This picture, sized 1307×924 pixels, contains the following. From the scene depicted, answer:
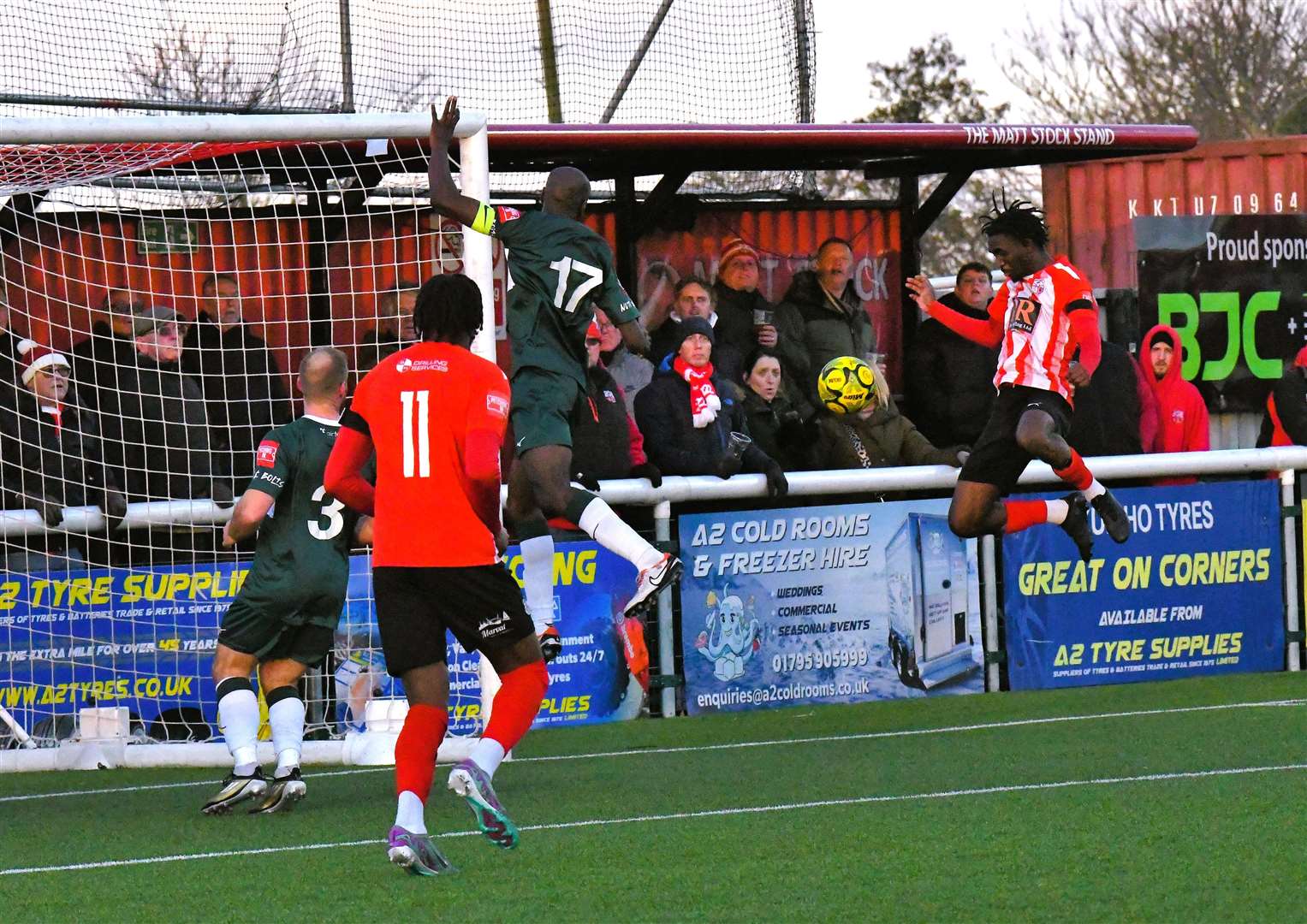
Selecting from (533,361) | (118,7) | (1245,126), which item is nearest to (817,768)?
(533,361)

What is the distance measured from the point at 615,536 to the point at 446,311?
2871 mm

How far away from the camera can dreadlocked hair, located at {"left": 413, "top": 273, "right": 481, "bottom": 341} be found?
6355 mm

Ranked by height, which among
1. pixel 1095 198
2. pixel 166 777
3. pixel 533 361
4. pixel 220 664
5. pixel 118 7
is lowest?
pixel 166 777

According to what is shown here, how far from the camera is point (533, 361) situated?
29.5ft

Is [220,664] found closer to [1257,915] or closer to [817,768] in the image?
[817,768]

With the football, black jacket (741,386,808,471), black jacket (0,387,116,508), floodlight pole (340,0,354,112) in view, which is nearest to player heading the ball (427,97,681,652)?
black jacket (0,387,116,508)

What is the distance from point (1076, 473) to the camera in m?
10.5

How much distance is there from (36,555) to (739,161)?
211 inches

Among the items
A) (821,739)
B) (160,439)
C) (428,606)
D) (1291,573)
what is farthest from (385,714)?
(1291,573)

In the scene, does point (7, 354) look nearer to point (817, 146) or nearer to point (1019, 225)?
point (817, 146)

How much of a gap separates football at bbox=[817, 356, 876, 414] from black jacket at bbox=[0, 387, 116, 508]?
4178mm

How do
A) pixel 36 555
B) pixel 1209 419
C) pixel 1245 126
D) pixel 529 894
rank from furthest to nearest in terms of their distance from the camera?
1. pixel 1245 126
2. pixel 1209 419
3. pixel 36 555
4. pixel 529 894

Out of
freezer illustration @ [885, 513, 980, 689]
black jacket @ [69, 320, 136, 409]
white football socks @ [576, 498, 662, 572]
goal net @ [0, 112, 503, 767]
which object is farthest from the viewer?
freezer illustration @ [885, 513, 980, 689]

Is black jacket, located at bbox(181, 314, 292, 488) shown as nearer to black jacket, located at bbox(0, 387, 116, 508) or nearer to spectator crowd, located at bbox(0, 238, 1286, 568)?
spectator crowd, located at bbox(0, 238, 1286, 568)
